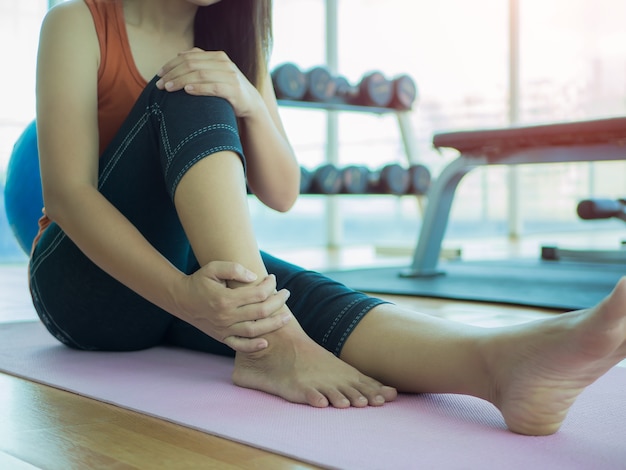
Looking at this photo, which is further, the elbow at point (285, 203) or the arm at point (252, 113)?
the elbow at point (285, 203)

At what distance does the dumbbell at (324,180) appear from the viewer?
10.1 feet

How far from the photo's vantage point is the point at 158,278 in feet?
2.90

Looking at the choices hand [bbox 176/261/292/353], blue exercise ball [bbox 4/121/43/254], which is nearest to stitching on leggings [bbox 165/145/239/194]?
hand [bbox 176/261/292/353]

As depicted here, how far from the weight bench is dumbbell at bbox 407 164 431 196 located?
2.56 feet

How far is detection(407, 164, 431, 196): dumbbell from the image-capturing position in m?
3.33

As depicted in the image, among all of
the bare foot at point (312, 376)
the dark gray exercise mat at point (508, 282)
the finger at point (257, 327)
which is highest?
the finger at point (257, 327)

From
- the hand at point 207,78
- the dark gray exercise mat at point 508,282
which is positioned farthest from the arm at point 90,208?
the dark gray exercise mat at point 508,282

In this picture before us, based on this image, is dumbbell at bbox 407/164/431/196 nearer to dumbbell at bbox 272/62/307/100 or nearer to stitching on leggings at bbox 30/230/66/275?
dumbbell at bbox 272/62/307/100

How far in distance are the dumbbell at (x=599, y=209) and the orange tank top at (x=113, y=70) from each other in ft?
6.85

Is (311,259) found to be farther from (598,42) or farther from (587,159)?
(598,42)

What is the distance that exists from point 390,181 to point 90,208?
2387 mm

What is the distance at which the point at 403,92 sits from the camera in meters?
3.38

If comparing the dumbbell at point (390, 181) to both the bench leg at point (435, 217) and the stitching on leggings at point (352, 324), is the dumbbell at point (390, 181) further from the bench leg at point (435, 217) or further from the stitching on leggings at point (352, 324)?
the stitching on leggings at point (352, 324)

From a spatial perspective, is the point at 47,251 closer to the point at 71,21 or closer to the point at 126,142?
the point at 126,142
